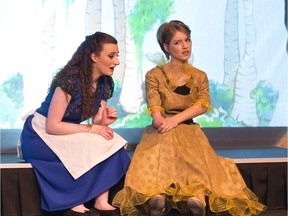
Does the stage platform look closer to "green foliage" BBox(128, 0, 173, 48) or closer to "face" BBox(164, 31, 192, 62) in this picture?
"face" BBox(164, 31, 192, 62)

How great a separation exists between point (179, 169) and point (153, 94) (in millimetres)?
412

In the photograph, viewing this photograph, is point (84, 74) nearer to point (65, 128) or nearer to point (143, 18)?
point (65, 128)

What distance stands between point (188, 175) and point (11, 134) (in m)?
1.46

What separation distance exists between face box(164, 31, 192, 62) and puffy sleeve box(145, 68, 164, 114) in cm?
14

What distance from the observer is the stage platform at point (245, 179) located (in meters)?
2.96

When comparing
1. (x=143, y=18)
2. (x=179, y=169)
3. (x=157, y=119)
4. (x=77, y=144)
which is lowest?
(x=179, y=169)

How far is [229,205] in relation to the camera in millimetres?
2844

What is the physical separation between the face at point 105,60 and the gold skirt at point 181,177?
38cm

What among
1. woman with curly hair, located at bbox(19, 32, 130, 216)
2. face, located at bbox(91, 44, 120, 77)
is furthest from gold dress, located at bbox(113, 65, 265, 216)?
face, located at bbox(91, 44, 120, 77)

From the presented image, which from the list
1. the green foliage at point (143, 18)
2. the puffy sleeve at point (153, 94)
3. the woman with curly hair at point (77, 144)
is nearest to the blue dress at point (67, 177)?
the woman with curly hair at point (77, 144)

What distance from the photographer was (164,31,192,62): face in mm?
3105

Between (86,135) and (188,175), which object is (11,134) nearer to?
(86,135)

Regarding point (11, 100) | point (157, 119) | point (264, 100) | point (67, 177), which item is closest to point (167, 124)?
point (157, 119)

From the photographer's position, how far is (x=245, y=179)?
3232mm
